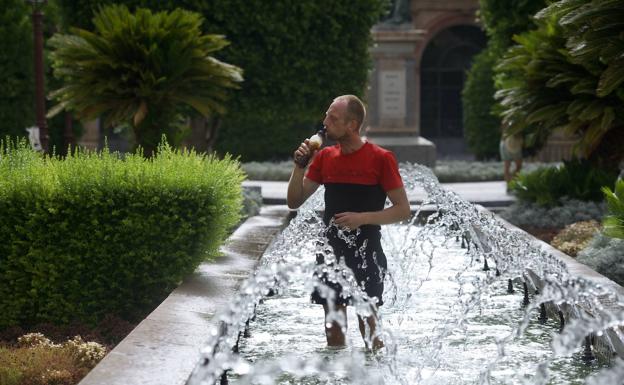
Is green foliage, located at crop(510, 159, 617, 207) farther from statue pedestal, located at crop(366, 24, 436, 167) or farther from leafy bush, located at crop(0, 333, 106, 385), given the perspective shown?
statue pedestal, located at crop(366, 24, 436, 167)

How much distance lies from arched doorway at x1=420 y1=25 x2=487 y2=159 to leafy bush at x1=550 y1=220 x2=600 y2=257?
30500 mm

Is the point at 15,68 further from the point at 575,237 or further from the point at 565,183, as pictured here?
the point at 575,237

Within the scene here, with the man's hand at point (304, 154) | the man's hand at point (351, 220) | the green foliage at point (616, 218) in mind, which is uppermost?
the man's hand at point (304, 154)

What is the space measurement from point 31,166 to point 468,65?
35.7 metres

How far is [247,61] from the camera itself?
24.3 metres

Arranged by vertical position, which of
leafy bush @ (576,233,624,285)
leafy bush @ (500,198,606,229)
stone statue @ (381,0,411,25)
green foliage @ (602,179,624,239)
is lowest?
leafy bush @ (500,198,606,229)

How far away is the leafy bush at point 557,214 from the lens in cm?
1366

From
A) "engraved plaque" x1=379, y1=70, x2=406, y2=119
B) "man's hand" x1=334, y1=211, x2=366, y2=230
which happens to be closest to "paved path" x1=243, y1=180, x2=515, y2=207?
"engraved plaque" x1=379, y1=70, x2=406, y2=119

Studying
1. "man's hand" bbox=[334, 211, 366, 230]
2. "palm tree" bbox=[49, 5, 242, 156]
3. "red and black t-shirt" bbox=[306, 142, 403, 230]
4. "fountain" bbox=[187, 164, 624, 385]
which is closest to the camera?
"fountain" bbox=[187, 164, 624, 385]

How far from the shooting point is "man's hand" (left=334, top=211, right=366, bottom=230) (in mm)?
6410

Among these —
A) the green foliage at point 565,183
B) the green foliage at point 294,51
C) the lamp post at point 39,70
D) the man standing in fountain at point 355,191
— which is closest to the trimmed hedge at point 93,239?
the man standing in fountain at point 355,191

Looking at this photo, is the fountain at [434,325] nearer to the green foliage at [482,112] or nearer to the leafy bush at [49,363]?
the leafy bush at [49,363]

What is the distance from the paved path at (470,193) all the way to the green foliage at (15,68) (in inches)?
235

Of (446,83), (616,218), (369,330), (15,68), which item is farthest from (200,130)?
(446,83)
